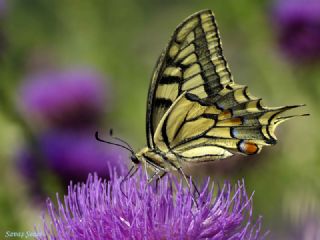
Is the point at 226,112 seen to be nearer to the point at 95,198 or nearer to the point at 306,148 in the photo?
the point at 95,198

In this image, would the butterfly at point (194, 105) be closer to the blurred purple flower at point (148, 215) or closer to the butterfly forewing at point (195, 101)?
the butterfly forewing at point (195, 101)

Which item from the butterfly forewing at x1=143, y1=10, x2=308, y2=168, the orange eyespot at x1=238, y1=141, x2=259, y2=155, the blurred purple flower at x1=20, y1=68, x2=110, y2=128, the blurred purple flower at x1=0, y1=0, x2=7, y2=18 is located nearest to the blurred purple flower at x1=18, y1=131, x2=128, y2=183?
the blurred purple flower at x1=20, y1=68, x2=110, y2=128

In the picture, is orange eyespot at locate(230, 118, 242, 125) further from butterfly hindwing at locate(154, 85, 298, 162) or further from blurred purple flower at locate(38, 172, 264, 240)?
blurred purple flower at locate(38, 172, 264, 240)

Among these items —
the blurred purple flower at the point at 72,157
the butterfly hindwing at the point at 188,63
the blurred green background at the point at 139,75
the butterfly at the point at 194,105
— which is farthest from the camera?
the blurred purple flower at the point at 72,157

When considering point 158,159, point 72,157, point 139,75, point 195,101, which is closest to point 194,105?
point 195,101

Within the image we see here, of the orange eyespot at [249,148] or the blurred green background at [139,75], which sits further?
the blurred green background at [139,75]

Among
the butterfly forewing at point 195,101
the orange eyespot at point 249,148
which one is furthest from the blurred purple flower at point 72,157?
the orange eyespot at point 249,148
